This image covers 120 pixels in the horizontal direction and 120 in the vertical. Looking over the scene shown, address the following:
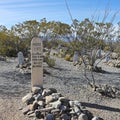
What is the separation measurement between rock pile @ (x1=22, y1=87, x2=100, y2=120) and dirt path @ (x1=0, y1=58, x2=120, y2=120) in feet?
0.92

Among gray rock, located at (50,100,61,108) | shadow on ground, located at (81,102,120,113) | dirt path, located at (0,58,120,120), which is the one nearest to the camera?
gray rock, located at (50,100,61,108)

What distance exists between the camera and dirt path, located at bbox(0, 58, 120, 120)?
9.66 meters

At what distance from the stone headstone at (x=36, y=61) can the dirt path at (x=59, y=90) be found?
2.12 ft

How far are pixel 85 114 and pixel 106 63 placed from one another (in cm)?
1769

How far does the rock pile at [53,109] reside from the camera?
8742 millimetres

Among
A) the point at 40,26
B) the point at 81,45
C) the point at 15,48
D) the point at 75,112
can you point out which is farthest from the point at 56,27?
the point at 75,112

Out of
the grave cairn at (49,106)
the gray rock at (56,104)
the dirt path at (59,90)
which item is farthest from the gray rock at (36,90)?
the gray rock at (56,104)

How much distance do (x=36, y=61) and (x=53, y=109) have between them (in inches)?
90.8

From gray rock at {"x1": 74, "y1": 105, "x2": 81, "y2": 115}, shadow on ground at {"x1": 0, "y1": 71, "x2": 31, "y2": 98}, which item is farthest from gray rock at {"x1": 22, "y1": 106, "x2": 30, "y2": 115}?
shadow on ground at {"x1": 0, "y1": 71, "x2": 31, "y2": 98}

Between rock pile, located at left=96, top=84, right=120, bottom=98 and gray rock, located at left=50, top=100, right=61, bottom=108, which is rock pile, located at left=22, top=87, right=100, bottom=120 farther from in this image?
rock pile, located at left=96, top=84, right=120, bottom=98

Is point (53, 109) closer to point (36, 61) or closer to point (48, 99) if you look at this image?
point (48, 99)

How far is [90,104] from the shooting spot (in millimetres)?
10656

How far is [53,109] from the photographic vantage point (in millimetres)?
9008

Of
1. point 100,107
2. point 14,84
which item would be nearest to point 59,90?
point 14,84
